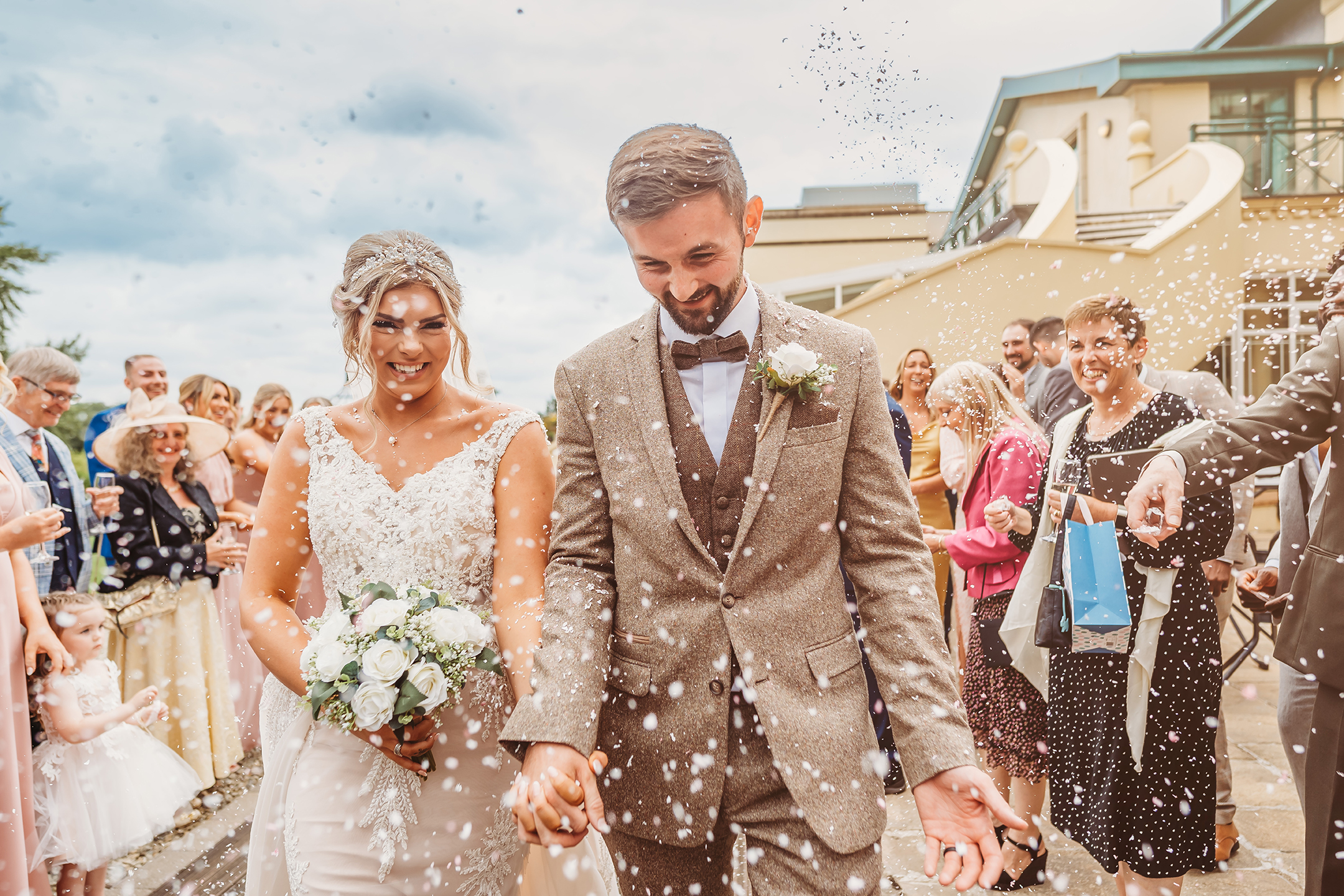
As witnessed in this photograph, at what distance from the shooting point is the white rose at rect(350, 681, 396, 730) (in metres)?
1.84

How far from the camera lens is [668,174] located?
1.54 metres

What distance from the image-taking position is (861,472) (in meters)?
1.72

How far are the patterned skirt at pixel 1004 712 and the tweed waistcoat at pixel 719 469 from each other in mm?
2322

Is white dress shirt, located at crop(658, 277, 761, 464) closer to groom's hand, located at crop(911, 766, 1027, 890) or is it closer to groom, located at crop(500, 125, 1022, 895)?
groom, located at crop(500, 125, 1022, 895)

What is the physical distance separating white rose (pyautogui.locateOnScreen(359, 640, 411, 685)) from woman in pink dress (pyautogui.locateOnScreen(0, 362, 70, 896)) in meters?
1.79

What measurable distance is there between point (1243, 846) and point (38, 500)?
210 inches

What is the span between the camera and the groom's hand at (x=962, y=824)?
142 centimetres

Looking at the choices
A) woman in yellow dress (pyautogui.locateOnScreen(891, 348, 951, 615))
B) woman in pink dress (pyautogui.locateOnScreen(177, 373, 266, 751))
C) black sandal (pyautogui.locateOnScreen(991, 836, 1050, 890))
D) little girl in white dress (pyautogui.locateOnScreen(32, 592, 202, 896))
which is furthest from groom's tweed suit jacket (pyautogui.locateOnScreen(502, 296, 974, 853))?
woman in pink dress (pyautogui.locateOnScreen(177, 373, 266, 751))

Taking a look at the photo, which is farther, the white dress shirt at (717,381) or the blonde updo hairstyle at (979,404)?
the blonde updo hairstyle at (979,404)

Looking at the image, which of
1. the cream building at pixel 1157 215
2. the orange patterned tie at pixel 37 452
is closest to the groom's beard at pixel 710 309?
the cream building at pixel 1157 215

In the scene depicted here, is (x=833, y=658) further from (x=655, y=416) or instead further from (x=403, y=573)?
(x=403, y=573)

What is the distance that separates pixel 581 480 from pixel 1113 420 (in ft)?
7.28

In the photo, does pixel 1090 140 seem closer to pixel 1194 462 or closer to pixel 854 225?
pixel 854 225

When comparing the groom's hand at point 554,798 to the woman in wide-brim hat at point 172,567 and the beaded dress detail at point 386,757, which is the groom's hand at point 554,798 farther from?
the woman in wide-brim hat at point 172,567
